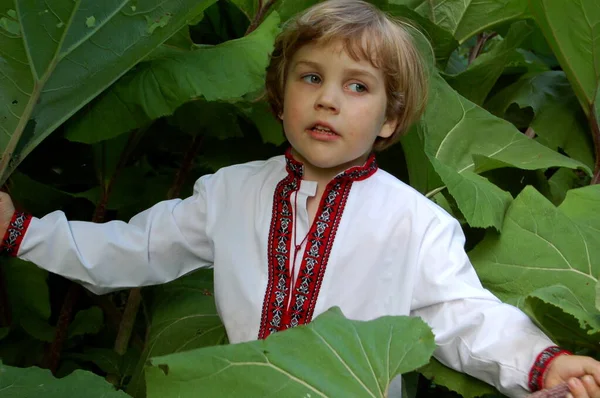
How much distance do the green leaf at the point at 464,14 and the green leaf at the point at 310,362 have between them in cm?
114

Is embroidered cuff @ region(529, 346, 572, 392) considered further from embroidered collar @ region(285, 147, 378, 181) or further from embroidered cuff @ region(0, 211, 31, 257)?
embroidered cuff @ region(0, 211, 31, 257)

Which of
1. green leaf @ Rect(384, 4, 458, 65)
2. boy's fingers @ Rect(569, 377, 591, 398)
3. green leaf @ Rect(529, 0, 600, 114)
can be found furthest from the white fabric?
green leaf @ Rect(529, 0, 600, 114)

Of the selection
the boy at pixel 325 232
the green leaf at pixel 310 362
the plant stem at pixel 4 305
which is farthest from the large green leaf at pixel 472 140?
the plant stem at pixel 4 305

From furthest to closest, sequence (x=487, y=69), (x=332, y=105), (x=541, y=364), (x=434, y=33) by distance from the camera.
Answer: (x=487, y=69) → (x=434, y=33) → (x=332, y=105) → (x=541, y=364)

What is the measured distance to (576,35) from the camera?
180 centimetres

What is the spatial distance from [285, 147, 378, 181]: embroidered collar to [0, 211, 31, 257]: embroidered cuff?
425 millimetres

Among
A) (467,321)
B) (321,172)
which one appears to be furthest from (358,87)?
(467,321)

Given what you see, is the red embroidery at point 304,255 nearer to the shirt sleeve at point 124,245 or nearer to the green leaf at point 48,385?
the shirt sleeve at point 124,245

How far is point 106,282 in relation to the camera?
1438 millimetres

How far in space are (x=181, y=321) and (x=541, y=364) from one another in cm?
69

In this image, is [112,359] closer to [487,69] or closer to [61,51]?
[61,51]

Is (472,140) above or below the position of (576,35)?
below

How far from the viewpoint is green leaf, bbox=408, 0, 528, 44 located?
2.06 m

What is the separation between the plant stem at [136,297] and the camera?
69.9 inches
